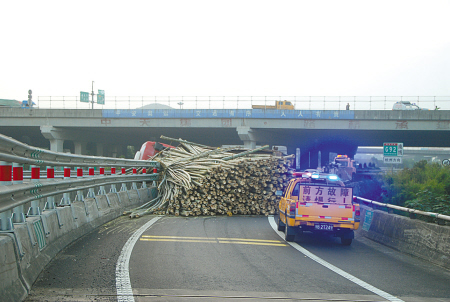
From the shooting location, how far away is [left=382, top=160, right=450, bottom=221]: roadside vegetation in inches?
357

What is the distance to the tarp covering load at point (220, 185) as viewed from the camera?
1401 centimetres

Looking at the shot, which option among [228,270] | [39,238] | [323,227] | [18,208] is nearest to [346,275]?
[228,270]

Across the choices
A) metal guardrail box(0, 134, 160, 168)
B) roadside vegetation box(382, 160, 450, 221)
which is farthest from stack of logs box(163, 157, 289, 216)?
roadside vegetation box(382, 160, 450, 221)

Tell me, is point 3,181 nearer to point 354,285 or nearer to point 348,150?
point 354,285

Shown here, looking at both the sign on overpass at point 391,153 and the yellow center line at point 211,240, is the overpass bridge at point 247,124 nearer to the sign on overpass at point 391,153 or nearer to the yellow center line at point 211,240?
the sign on overpass at point 391,153

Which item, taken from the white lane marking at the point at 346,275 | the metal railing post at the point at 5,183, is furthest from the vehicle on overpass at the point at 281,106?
the metal railing post at the point at 5,183

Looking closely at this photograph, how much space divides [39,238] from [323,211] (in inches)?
237

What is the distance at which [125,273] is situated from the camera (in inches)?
250

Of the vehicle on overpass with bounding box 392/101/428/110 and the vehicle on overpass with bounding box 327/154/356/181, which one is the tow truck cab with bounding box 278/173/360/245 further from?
the vehicle on overpass with bounding box 392/101/428/110

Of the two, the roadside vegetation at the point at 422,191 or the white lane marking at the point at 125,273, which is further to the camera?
the roadside vegetation at the point at 422,191

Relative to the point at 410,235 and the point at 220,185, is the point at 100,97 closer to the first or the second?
the point at 220,185

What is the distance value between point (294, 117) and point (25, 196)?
36.5 metres

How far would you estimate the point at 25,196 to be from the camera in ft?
19.2

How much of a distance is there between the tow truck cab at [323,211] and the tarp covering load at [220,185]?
470 cm
